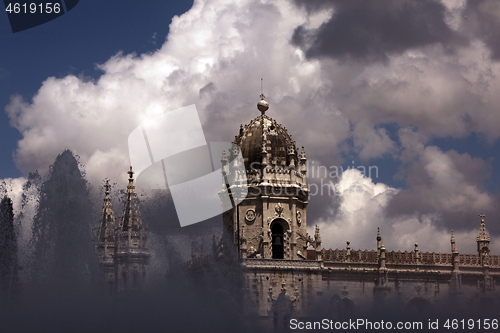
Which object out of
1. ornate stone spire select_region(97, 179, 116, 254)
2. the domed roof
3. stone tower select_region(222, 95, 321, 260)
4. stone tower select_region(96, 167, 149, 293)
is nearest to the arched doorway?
stone tower select_region(222, 95, 321, 260)

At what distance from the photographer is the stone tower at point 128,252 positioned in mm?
66938

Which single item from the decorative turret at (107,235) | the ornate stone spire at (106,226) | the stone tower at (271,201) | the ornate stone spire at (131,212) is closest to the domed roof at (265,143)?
the stone tower at (271,201)

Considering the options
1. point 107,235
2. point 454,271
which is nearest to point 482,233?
point 454,271

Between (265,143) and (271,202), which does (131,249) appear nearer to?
(271,202)

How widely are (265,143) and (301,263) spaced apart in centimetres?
860

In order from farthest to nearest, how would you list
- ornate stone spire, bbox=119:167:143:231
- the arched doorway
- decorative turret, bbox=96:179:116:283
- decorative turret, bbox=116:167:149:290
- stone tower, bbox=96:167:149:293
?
decorative turret, bbox=96:179:116:283 < ornate stone spire, bbox=119:167:143:231 < decorative turret, bbox=116:167:149:290 < stone tower, bbox=96:167:149:293 < the arched doorway

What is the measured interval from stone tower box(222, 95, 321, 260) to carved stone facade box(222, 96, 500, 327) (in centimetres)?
7

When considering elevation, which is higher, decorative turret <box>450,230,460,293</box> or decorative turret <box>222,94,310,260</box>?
decorative turret <box>222,94,310,260</box>

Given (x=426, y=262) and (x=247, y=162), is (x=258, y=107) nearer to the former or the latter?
(x=247, y=162)

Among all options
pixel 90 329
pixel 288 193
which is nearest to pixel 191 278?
pixel 288 193

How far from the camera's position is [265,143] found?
65750 millimetres

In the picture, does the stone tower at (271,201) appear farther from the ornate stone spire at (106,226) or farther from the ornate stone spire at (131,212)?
the ornate stone spire at (106,226)

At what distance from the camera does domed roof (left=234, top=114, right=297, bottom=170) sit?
65875mm

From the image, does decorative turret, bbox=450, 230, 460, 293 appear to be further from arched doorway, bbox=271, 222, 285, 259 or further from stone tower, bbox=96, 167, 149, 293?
stone tower, bbox=96, 167, 149, 293
